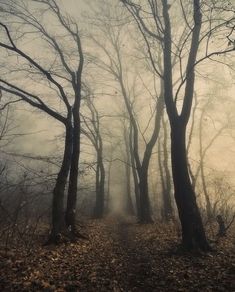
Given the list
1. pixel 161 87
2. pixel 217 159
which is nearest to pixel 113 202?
pixel 217 159

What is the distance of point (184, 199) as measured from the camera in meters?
11.1

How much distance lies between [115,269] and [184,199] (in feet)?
11.1

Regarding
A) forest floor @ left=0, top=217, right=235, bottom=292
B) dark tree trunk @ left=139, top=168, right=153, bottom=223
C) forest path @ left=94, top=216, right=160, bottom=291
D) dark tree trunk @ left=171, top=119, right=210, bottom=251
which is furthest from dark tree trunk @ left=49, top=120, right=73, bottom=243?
dark tree trunk @ left=139, top=168, right=153, bottom=223

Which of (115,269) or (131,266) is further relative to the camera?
(131,266)

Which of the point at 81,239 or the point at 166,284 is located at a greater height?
the point at 81,239

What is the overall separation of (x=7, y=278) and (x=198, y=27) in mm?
9538

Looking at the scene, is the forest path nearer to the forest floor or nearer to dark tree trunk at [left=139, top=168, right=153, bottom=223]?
the forest floor

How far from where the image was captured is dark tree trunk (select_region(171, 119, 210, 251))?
10.6 meters

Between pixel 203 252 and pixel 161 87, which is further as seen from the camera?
pixel 161 87

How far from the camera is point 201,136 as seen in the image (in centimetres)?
3167

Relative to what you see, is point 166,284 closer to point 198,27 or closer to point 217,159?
point 198,27

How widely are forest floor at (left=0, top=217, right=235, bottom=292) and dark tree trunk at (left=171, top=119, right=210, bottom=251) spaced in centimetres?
56

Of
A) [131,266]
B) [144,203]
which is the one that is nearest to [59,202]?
[131,266]

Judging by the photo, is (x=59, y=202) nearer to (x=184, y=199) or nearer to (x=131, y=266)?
(x=184, y=199)
